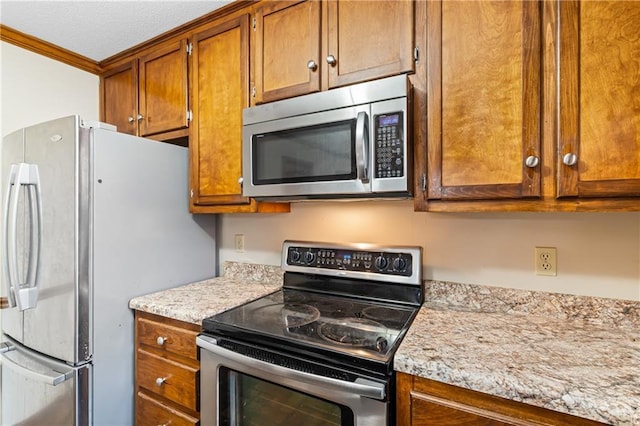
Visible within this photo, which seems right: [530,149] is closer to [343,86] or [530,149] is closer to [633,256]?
[633,256]

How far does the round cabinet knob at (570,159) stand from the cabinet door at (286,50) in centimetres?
93

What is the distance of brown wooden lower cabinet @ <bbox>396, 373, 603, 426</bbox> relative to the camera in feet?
2.53

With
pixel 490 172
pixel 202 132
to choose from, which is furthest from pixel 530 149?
pixel 202 132

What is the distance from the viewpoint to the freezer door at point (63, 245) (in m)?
1.35

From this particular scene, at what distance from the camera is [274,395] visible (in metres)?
1.15

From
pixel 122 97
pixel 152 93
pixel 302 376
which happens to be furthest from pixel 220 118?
pixel 302 376

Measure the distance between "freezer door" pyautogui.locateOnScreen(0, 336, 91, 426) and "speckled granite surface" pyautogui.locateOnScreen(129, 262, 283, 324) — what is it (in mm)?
354

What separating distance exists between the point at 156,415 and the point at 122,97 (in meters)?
1.89

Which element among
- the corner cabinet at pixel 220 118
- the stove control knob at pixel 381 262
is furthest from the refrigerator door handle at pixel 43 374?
the stove control knob at pixel 381 262

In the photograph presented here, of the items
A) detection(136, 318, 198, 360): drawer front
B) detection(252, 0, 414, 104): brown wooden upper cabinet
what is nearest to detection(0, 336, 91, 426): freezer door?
detection(136, 318, 198, 360): drawer front

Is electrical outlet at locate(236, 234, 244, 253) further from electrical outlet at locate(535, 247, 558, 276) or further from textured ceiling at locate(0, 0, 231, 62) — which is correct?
electrical outlet at locate(535, 247, 558, 276)

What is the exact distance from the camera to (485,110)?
3.52ft

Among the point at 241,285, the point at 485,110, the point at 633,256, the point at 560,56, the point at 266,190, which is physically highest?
the point at 560,56

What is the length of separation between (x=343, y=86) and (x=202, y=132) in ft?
2.78
